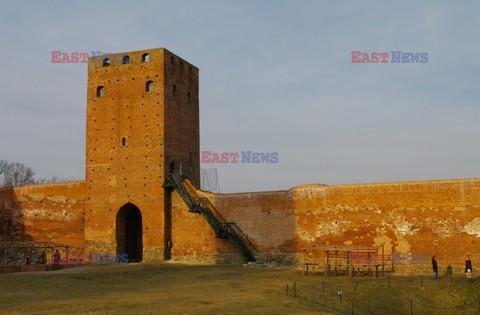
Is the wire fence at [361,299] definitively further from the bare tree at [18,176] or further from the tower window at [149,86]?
the bare tree at [18,176]

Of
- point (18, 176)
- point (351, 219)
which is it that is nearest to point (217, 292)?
point (351, 219)

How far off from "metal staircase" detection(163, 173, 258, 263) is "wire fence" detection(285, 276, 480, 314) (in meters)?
6.77

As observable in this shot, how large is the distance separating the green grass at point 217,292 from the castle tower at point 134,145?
13.3 feet

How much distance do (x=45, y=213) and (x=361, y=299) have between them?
19.2 metres

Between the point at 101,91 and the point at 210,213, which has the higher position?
the point at 101,91

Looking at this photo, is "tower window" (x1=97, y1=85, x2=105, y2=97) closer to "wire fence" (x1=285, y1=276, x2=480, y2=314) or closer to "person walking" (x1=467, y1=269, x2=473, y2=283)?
"wire fence" (x1=285, y1=276, x2=480, y2=314)

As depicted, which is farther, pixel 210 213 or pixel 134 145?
pixel 134 145

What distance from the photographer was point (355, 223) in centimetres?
2359

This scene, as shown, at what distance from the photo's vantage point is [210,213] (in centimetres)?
2630

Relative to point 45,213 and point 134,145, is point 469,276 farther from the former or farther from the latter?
point 45,213

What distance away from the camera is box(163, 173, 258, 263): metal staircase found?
2566cm

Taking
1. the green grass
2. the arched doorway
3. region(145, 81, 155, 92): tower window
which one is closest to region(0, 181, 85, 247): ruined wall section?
the arched doorway

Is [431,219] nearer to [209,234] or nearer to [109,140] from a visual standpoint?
[209,234]

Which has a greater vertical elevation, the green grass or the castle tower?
the castle tower
